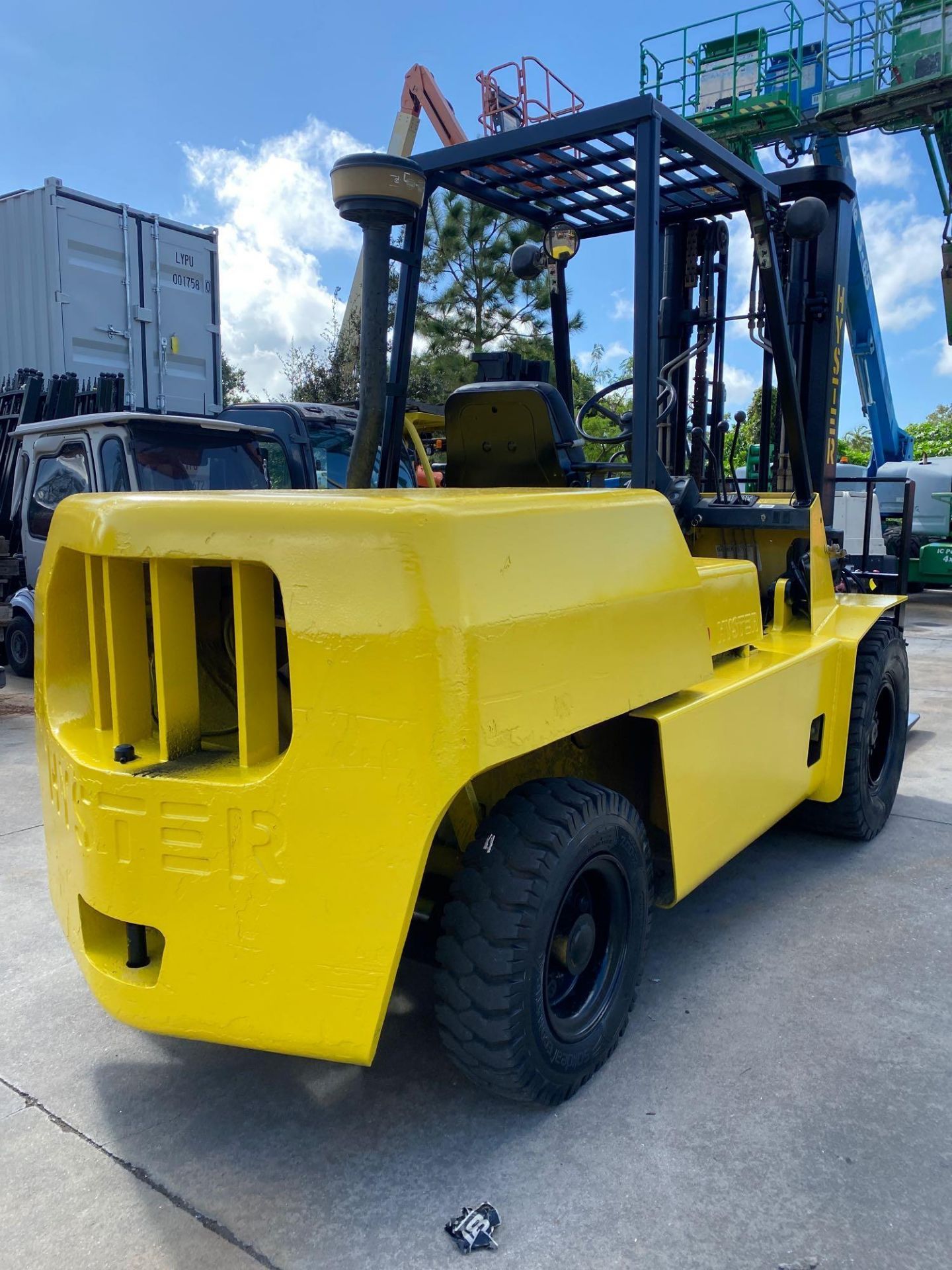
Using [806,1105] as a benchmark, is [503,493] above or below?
above

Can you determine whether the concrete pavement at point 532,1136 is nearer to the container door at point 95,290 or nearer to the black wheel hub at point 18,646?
the black wheel hub at point 18,646

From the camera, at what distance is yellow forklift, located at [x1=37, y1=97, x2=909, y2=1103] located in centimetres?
184

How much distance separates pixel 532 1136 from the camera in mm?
2232

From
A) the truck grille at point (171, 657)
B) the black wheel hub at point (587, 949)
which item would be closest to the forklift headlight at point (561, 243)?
the truck grille at point (171, 657)

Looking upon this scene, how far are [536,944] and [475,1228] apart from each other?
552 millimetres

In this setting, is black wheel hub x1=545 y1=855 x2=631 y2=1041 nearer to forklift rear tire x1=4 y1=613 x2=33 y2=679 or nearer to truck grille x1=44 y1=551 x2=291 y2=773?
truck grille x1=44 y1=551 x2=291 y2=773

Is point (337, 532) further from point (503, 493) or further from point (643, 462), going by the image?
point (643, 462)

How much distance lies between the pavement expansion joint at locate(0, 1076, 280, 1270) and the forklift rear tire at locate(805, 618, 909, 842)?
115 inches

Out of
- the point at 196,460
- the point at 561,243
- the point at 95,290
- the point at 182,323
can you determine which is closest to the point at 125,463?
the point at 196,460

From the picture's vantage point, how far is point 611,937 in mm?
2506

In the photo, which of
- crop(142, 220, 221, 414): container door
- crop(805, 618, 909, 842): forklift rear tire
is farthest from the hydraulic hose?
crop(142, 220, 221, 414): container door

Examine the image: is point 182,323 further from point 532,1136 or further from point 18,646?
point 532,1136

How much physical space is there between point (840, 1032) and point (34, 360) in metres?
9.30

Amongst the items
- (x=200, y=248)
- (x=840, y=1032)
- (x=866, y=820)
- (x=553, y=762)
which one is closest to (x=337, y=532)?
(x=553, y=762)
